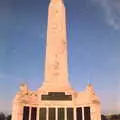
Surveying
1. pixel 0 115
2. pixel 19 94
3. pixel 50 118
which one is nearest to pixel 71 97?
pixel 50 118

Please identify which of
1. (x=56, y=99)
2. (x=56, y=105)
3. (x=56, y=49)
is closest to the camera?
(x=56, y=105)

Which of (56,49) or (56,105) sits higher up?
(56,49)

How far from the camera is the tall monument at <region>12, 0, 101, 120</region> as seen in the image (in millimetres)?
13172

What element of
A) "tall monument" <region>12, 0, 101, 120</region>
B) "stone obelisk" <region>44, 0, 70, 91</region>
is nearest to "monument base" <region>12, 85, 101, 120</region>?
"tall monument" <region>12, 0, 101, 120</region>

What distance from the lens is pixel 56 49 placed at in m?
15.7

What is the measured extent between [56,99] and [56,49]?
3904mm

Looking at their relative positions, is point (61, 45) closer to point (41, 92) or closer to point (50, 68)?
point (50, 68)

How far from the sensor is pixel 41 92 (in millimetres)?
14016

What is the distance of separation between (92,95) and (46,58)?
4.50 metres

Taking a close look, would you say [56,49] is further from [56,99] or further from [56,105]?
[56,105]

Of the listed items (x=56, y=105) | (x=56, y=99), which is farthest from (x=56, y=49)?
(x=56, y=105)

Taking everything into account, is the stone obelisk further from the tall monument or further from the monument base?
the monument base

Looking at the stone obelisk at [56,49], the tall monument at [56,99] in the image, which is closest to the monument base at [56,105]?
the tall monument at [56,99]

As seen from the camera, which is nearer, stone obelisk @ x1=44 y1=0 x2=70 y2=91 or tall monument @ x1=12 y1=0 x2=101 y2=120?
tall monument @ x1=12 y1=0 x2=101 y2=120
